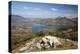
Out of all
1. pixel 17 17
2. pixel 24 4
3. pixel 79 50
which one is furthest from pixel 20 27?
pixel 79 50

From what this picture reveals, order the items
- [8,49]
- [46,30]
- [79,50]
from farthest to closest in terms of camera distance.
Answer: [79,50] < [46,30] < [8,49]

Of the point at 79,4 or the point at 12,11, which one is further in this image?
the point at 79,4

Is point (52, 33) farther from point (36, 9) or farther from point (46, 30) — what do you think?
point (36, 9)

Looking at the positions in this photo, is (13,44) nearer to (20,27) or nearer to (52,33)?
(20,27)

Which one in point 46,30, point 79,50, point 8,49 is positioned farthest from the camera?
point 79,50

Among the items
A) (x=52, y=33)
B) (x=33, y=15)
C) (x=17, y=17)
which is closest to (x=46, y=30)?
(x=52, y=33)

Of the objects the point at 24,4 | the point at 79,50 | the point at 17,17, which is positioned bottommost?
the point at 79,50

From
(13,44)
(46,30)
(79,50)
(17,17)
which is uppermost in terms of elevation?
(17,17)

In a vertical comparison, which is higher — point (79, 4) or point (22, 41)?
point (79, 4)

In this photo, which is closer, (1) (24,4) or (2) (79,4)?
(1) (24,4)
